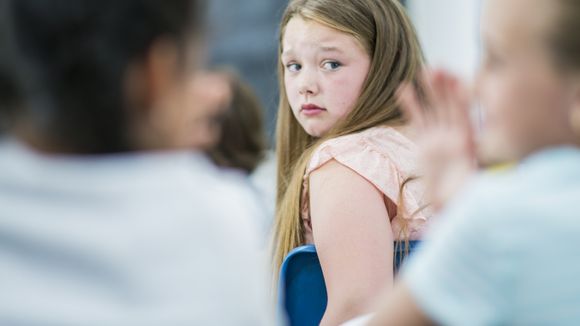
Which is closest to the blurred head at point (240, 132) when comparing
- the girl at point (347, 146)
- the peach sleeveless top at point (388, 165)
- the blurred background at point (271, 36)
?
the blurred background at point (271, 36)

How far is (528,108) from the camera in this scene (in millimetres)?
961

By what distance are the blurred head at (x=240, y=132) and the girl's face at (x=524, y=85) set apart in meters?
2.28

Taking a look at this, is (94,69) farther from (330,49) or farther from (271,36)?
(271,36)

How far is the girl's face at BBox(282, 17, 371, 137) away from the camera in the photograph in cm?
195

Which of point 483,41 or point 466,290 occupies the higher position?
point 483,41

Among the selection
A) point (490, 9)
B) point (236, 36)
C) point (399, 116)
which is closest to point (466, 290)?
point (490, 9)

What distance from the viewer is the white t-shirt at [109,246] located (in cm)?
89

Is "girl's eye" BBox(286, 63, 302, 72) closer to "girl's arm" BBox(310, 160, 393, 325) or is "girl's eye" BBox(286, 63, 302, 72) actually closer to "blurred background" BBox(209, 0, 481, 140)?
"blurred background" BBox(209, 0, 481, 140)

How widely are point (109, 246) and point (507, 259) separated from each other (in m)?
0.39

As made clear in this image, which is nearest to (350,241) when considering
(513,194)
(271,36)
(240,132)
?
(513,194)

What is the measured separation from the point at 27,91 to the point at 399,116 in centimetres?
115

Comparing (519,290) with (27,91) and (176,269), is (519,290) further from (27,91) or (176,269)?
(27,91)

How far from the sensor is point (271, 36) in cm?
584

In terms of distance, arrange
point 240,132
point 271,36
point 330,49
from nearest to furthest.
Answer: point 330,49 → point 240,132 → point 271,36
